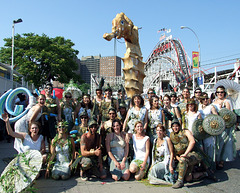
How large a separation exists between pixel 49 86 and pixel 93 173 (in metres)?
2.18

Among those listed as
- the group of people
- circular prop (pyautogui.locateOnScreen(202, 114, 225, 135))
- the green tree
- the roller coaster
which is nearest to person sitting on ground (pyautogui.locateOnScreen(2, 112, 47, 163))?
the group of people

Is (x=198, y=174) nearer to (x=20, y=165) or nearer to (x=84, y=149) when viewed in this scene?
(x=84, y=149)

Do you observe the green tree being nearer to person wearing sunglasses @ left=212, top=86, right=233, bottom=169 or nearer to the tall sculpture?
the tall sculpture

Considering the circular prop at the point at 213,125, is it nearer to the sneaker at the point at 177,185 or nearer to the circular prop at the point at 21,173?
the sneaker at the point at 177,185

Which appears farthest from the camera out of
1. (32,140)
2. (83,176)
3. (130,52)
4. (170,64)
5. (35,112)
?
(170,64)

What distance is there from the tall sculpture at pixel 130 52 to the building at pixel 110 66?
459 ft

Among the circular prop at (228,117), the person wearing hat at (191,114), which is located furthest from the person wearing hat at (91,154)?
the circular prop at (228,117)

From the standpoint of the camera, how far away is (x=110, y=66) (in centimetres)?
15350

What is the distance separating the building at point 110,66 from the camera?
150500mm

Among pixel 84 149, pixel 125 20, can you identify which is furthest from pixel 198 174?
pixel 125 20

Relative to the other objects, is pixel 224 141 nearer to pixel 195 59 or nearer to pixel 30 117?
pixel 30 117

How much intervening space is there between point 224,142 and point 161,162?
172cm

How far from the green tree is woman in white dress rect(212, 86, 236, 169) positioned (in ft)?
64.5

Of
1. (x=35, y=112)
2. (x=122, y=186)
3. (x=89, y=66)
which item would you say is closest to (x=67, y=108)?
(x=35, y=112)
